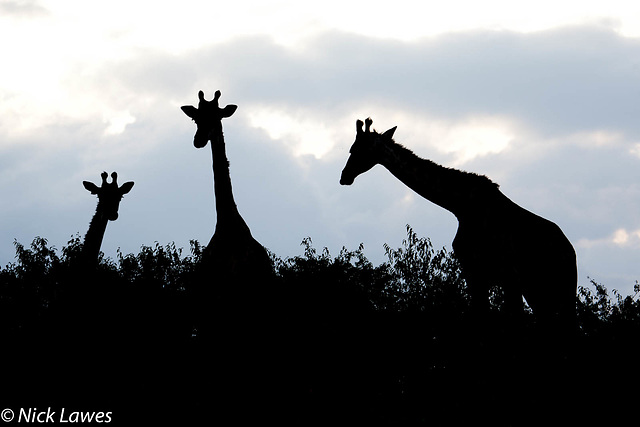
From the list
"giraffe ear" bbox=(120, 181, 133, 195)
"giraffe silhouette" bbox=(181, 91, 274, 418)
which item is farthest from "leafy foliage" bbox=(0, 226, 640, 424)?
"giraffe ear" bbox=(120, 181, 133, 195)

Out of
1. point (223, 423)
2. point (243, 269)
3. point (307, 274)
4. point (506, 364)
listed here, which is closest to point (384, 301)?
point (307, 274)

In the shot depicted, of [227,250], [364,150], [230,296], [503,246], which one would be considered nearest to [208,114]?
[227,250]

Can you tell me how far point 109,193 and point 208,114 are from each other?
3642 millimetres

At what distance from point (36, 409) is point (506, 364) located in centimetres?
663

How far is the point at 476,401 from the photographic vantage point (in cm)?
1119

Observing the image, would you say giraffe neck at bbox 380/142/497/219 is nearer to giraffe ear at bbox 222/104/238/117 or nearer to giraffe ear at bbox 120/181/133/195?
giraffe ear at bbox 222/104/238/117

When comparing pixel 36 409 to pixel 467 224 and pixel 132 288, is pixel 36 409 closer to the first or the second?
pixel 467 224

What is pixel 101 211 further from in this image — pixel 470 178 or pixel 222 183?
pixel 470 178

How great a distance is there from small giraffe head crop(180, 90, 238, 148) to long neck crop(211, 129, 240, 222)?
20 centimetres

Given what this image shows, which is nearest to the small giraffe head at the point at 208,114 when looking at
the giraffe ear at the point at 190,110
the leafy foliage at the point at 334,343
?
the giraffe ear at the point at 190,110

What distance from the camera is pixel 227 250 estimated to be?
570 inches

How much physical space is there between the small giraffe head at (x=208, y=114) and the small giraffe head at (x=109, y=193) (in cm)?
325

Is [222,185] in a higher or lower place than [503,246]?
higher

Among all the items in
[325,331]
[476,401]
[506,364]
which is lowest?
[476,401]
